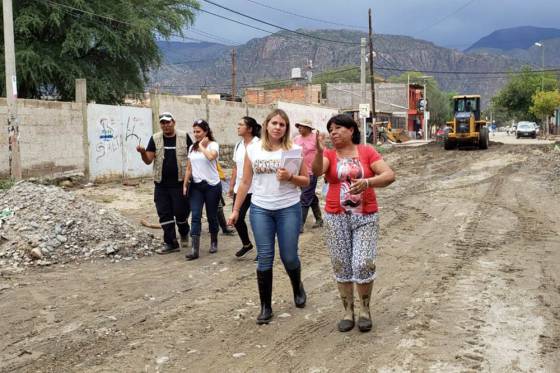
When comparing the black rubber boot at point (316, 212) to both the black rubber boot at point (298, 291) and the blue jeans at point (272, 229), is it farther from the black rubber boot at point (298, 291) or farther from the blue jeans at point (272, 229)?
the blue jeans at point (272, 229)

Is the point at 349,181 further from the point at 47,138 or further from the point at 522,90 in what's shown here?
the point at 522,90

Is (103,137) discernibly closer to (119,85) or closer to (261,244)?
(119,85)

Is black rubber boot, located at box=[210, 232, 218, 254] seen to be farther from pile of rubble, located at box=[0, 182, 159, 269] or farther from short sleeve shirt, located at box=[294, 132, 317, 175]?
short sleeve shirt, located at box=[294, 132, 317, 175]

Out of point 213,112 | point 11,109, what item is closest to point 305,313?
point 11,109

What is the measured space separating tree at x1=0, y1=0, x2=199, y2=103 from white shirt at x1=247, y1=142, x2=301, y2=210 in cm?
1887

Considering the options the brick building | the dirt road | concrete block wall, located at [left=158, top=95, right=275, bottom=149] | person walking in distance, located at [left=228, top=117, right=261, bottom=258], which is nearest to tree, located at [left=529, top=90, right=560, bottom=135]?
the brick building

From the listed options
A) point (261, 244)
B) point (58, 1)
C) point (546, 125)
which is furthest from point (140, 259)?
point (546, 125)

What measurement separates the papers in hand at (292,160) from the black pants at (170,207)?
332 cm

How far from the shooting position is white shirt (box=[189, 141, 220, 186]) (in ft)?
25.8

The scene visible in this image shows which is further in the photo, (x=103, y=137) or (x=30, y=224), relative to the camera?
(x=103, y=137)

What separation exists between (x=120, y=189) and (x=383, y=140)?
34.1 metres

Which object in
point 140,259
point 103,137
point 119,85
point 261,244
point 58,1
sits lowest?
point 140,259

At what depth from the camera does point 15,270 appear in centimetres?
728

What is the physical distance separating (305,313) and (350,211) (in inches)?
47.2
